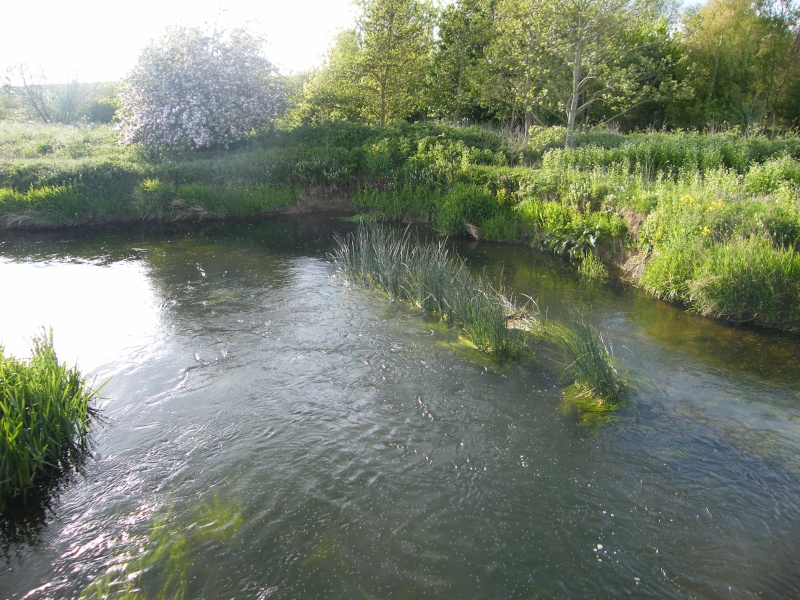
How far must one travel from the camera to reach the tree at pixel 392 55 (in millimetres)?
21938

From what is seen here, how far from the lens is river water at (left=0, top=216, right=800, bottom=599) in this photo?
3.74m

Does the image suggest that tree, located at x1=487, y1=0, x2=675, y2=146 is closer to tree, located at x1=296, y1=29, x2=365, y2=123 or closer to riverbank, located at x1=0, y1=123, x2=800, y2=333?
riverbank, located at x1=0, y1=123, x2=800, y2=333

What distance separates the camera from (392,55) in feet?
73.7

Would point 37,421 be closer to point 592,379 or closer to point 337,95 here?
point 592,379

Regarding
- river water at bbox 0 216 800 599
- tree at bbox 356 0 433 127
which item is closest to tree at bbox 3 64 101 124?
tree at bbox 356 0 433 127

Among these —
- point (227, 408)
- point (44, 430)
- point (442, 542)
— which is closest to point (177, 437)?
point (227, 408)

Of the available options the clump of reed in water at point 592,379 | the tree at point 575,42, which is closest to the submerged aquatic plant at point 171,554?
the clump of reed in water at point 592,379

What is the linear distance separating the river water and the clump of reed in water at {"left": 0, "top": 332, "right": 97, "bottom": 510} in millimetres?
260

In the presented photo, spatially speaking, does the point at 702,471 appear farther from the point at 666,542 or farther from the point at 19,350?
the point at 19,350

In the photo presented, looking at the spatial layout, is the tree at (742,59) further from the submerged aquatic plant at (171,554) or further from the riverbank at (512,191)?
the submerged aquatic plant at (171,554)

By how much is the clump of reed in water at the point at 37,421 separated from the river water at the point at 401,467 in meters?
0.26

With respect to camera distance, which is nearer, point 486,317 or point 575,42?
point 486,317

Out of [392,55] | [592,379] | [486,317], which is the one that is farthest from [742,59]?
[592,379]

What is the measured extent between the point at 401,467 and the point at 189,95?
61.2ft
